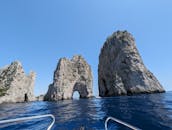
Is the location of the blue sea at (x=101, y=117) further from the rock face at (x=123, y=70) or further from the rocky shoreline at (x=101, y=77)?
the rocky shoreline at (x=101, y=77)

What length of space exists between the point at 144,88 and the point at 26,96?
57.5 meters

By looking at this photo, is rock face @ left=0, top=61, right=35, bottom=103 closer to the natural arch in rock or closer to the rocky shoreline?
the rocky shoreline

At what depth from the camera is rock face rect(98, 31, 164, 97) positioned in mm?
71688

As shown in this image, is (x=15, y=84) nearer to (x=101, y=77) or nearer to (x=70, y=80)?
(x=70, y=80)

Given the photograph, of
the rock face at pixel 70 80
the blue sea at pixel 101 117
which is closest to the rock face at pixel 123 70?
the rock face at pixel 70 80

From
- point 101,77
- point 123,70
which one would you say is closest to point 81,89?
point 101,77

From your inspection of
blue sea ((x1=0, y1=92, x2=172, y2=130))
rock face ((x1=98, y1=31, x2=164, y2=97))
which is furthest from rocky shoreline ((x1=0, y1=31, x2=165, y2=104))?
blue sea ((x1=0, y1=92, x2=172, y2=130))

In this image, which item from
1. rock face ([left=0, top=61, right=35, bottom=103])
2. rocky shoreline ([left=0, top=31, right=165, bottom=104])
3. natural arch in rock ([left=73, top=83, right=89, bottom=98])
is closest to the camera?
rocky shoreline ([left=0, top=31, right=165, bottom=104])

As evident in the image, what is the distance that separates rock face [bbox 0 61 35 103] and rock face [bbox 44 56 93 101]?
36.4ft

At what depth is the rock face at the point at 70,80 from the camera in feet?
273

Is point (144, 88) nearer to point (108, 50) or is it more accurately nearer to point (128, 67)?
point (128, 67)

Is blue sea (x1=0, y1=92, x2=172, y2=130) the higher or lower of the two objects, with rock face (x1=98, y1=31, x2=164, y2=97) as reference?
lower

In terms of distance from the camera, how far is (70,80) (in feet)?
297

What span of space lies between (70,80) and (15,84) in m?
26.6
